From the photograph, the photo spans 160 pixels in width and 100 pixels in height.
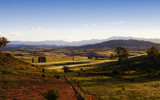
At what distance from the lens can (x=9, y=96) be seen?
20453 millimetres

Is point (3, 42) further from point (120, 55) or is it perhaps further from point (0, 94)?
point (120, 55)

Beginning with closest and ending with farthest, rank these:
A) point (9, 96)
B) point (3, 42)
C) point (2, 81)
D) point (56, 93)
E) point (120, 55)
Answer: point (56, 93) → point (9, 96) → point (2, 81) → point (3, 42) → point (120, 55)

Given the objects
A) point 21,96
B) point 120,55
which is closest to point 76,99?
point 21,96

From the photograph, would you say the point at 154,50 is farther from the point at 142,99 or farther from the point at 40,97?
the point at 40,97

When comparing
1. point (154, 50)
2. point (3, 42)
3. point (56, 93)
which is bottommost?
point (56, 93)

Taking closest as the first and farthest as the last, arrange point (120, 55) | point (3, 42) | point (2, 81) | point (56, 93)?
point (56, 93)
point (2, 81)
point (3, 42)
point (120, 55)

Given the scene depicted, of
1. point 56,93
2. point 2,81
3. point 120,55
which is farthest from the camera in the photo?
point 120,55

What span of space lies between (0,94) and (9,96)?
6.24 ft

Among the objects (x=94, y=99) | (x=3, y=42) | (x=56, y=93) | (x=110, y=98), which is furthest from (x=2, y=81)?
(x=3, y=42)

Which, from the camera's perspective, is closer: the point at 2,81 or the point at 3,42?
the point at 2,81

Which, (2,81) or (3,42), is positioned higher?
(3,42)

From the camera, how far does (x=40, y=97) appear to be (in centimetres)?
2091

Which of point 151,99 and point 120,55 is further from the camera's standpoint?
point 120,55

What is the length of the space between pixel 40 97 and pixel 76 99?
236 inches
